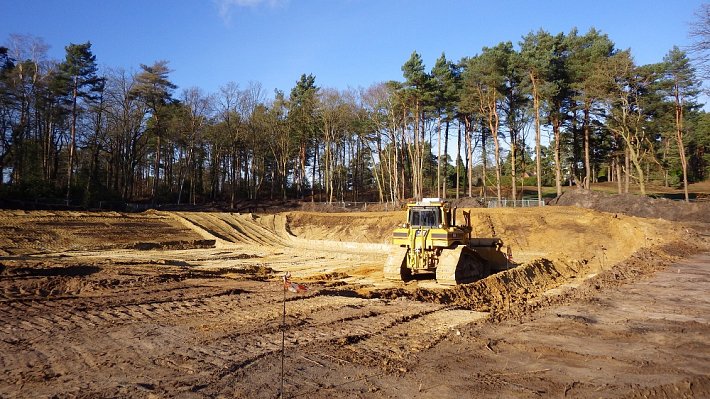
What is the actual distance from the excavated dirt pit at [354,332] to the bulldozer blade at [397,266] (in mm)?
492

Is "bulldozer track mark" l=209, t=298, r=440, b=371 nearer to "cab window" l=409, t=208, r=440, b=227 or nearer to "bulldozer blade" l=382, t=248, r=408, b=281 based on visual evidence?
"bulldozer blade" l=382, t=248, r=408, b=281

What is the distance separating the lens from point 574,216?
89.8 ft

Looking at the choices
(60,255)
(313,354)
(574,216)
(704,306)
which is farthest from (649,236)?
(60,255)

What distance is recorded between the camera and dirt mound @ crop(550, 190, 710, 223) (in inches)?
1117

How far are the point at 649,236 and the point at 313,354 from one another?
2353 cm

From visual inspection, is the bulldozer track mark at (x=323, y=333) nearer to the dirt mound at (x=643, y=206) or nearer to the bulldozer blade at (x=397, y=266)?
the bulldozer blade at (x=397, y=266)

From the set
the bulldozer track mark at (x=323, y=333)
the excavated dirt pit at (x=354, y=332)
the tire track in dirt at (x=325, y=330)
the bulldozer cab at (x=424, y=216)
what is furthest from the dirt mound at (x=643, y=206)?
the bulldozer track mark at (x=323, y=333)

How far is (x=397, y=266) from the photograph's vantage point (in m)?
14.6

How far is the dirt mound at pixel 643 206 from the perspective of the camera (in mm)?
28359

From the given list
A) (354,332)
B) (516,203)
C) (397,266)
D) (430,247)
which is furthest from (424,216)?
(516,203)

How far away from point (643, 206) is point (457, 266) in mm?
21632

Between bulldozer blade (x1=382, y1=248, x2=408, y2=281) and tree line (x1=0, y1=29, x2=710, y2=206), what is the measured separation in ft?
75.6

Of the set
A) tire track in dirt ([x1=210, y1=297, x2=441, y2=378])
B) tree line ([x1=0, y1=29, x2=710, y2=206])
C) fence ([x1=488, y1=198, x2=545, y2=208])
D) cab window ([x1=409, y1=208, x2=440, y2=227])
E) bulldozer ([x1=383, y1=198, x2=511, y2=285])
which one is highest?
tree line ([x1=0, y1=29, x2=710, y2=206])

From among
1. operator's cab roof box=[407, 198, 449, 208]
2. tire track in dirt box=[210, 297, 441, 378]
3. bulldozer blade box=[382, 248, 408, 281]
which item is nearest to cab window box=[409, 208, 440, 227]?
operator's cab roof box=[407, 198, 449, 208]
